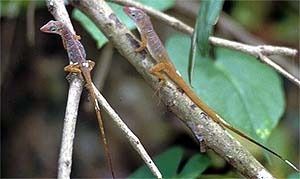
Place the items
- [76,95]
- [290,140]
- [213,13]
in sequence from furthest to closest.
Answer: [290,140] → [213,13] → [76,95]

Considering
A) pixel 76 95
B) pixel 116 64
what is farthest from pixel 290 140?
pixel 76 95

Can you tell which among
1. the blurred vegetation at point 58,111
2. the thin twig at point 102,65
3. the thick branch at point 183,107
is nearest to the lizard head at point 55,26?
the thick branch at point 183,107

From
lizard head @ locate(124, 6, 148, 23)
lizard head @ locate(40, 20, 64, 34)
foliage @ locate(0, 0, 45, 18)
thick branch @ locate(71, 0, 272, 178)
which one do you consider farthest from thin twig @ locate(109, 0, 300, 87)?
foliage @ locate(0, 0, 45, 18)

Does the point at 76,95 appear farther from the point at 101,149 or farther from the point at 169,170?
the point at 101,149

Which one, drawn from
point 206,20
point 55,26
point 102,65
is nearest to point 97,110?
point 55,26

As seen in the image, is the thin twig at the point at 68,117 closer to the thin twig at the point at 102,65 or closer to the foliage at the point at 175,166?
the foliage at the point at 175,166

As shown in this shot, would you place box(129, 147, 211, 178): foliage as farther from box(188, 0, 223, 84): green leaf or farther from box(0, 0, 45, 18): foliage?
box(0, 0, 45, 18): foliage

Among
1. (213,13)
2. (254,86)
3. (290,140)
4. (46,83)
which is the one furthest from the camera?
(46,83)
